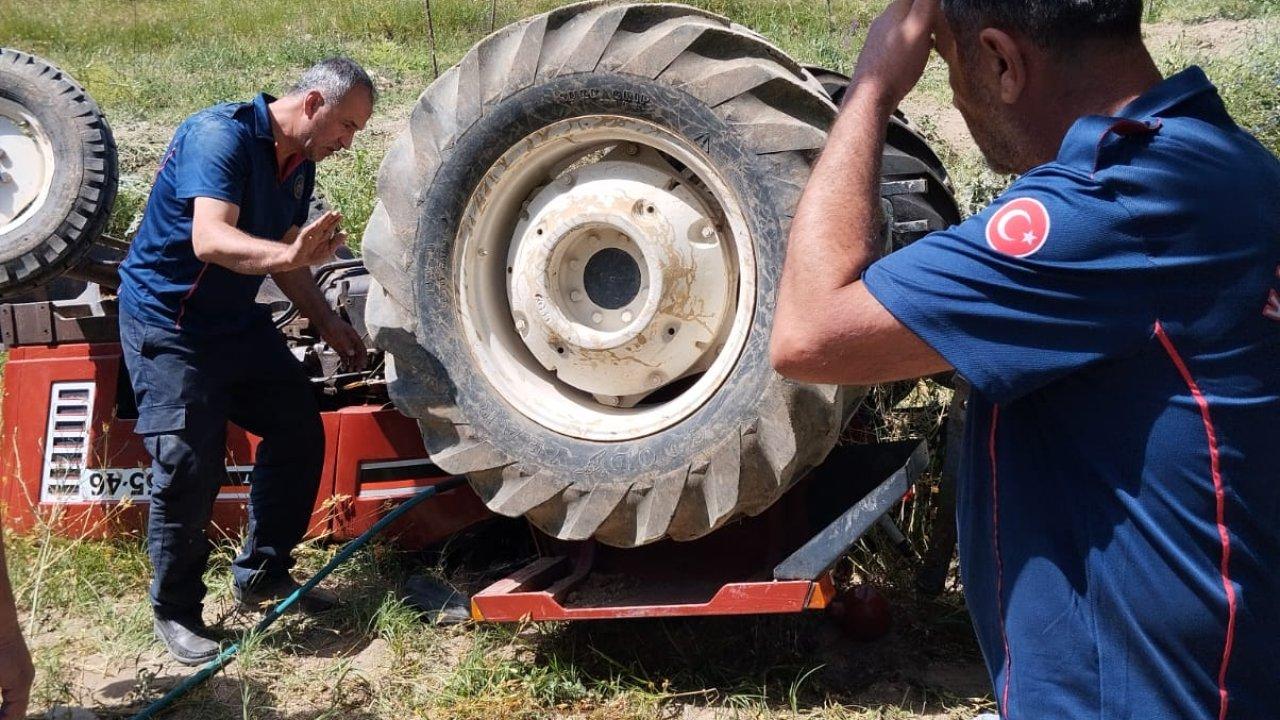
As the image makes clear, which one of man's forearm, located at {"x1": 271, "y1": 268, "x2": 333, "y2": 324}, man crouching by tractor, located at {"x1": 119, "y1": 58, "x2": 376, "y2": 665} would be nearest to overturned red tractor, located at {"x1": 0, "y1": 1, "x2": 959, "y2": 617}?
man crouching by tractor, located at {"x1": 119, "y1": 58, "x2": 376, "y2": 665}

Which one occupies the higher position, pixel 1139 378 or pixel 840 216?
pixel 840 216

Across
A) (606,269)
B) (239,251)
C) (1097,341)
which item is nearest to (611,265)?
(606,269)

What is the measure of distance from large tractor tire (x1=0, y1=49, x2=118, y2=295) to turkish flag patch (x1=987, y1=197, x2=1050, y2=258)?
12.3 ft

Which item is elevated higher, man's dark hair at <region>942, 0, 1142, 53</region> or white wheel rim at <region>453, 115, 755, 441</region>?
man's dark hair at <region>942, 0, 1142, 53</region>

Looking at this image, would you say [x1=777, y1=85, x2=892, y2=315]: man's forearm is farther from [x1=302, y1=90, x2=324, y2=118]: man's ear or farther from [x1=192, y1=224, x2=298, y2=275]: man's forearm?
[x1=302, y1=90, x2=324, y2=118]: man's ear

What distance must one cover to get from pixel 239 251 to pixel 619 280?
1.23 metres

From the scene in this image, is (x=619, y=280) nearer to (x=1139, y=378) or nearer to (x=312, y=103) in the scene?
(x=312, y=103)

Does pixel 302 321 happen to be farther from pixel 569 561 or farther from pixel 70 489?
pixel 569 561

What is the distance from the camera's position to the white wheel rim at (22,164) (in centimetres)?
440

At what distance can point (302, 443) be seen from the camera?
13.7 ft

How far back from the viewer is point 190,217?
3906 millimetres

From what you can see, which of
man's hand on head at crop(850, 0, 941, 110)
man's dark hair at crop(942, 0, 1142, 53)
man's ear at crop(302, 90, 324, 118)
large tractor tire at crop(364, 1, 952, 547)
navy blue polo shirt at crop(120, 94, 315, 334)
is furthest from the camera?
man's ear at crop(302, 90, 324, 118)

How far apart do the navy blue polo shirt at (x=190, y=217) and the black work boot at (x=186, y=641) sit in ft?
3.26

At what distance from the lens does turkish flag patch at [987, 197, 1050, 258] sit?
1482 mm
